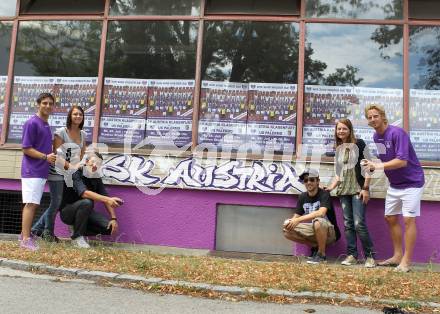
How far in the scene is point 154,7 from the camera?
25.8 ft

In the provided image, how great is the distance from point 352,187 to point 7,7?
Answer: 644cm

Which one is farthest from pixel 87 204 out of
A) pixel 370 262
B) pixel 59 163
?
pixel 370 262

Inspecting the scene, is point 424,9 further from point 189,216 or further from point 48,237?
point 48,237

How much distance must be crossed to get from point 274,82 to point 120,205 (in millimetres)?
3009

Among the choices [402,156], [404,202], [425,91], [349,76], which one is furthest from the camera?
[349,76]

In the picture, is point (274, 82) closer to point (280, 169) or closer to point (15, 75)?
point (280, 169)

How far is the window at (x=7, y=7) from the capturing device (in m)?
8.22

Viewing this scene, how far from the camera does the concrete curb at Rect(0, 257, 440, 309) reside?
4.62m

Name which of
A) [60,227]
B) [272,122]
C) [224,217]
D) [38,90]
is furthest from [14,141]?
[272,122]

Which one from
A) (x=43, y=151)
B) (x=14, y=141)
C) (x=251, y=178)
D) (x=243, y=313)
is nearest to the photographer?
(x=243, y=313)

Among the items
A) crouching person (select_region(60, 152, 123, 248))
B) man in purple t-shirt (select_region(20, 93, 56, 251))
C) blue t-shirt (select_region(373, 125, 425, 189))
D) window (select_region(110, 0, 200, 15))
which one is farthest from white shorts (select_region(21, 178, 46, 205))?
blue t-shirt (select_region(373, 125, 425, 189))

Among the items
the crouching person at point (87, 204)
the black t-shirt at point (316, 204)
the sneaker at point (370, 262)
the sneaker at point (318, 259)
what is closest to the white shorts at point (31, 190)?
the crouching person at point (87, 204)

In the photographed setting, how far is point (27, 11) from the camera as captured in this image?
8188 millimetres

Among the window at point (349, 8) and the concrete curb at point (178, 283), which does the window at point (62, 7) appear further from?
the concrete curb at point (178, 283)
